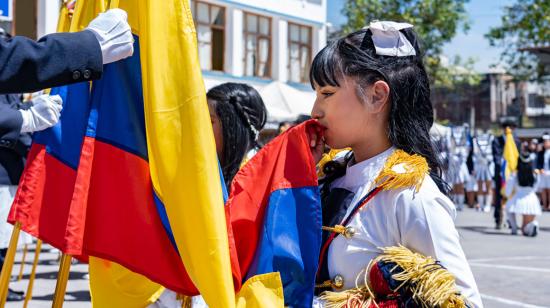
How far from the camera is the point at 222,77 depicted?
2262 centimetres

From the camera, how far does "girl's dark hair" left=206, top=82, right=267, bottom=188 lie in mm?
4082

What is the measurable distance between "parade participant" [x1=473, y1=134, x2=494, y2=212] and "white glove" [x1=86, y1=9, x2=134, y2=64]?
754 inches

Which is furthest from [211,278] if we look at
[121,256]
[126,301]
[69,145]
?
[69,145]

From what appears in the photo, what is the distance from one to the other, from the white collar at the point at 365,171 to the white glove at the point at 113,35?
0.79 metres

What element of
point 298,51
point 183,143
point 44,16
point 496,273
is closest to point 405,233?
point 183,143

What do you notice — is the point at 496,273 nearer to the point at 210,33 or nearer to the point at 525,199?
the point at 525,199

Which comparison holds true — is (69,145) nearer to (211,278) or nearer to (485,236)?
(211,278)

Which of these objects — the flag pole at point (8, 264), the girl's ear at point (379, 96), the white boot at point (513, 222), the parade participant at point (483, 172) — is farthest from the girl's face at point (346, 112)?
the parade participant at point (483, 172)

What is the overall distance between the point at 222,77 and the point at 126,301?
19.9 meters

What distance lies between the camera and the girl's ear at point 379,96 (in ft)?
7.85

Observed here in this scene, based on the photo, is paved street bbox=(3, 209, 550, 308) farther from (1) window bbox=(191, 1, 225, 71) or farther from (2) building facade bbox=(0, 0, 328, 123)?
(1) window bbox=(191, 1, 225, 71)

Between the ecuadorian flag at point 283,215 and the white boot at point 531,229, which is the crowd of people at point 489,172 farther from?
the ecuadorian flag at point 283,215

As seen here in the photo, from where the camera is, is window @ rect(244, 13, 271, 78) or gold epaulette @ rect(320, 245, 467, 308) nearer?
gold epaulette @ rect(320, 245, 467, 308)

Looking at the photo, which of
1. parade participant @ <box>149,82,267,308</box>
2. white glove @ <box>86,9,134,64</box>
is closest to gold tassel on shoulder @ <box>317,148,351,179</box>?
white glove @ <box>86,9,134,64</box>
